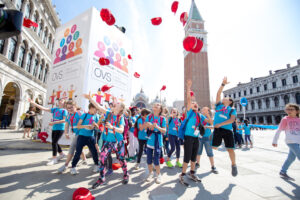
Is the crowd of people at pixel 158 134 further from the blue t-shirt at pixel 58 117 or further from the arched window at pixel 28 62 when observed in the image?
the arched window at pixel 28 62

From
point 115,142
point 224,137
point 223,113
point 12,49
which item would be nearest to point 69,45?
point 115,142

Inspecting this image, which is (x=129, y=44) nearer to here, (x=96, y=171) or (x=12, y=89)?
(x=96, y=171)

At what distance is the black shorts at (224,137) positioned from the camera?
3.54 meters

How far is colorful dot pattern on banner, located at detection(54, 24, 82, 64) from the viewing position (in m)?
7.75

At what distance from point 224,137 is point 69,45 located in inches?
356

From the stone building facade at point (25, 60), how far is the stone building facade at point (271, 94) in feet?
170

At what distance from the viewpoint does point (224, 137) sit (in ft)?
12.0

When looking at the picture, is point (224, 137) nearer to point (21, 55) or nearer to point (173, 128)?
point (173, 128)

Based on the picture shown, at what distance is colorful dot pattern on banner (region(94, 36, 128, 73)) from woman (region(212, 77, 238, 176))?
6607mm

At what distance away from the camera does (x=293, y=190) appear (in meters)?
2.90

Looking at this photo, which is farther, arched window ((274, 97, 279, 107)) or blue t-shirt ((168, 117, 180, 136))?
arched window ((274, 97, 279, 107))

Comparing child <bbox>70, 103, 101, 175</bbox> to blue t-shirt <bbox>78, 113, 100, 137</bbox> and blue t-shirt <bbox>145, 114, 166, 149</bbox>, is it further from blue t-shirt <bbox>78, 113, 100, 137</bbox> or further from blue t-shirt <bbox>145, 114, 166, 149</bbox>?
blue t-shirt <bbox>145, 114, 166, 149</bbox>

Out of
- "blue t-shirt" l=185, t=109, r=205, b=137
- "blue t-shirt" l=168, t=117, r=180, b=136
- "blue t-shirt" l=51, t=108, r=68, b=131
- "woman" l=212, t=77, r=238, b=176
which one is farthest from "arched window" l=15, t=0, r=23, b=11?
"woman" l=212, t=77, r=238, b=176

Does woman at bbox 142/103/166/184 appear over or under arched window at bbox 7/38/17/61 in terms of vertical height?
under
